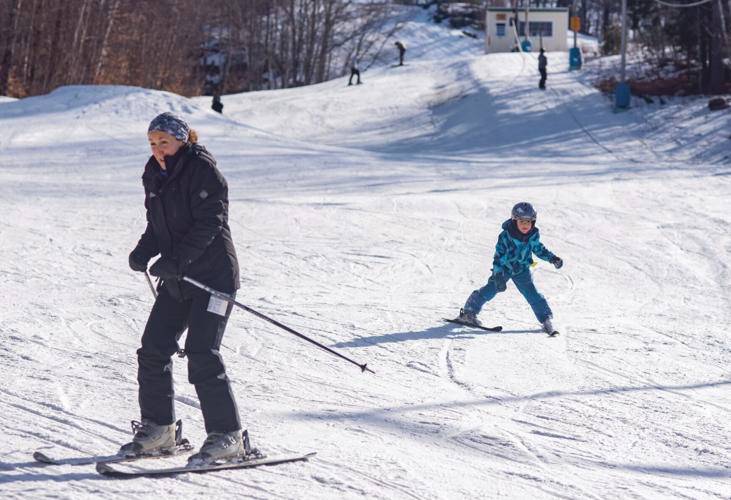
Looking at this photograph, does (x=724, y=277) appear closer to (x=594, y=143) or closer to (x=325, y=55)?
(x=594, y=143)

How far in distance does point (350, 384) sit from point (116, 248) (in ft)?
19.8

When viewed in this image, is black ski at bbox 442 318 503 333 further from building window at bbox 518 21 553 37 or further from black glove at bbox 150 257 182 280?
building window at bbox 518 21 553 37

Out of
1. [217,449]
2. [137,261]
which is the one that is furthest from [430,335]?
[137,261]

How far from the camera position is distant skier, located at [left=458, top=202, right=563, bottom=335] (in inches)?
333

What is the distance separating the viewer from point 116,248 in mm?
11984

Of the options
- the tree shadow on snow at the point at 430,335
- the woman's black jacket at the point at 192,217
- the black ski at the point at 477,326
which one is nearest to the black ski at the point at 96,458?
the woman's black jacket at the point at 192,217

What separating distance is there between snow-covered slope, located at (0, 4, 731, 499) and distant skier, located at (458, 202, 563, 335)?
362 mm

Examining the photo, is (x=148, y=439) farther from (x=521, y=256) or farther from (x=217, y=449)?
(x=521, y=256)

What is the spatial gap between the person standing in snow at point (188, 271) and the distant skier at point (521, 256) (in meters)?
4.23

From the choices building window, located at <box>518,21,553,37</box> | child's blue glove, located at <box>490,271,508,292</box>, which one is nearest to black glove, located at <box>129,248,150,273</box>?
child's blue glove, located at <box>490,271,508,292</box>

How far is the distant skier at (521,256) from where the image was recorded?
8.47 metres

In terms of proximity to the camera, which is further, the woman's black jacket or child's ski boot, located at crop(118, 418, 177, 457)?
child's ski boot, located at crop(118, 418, 177, 457)

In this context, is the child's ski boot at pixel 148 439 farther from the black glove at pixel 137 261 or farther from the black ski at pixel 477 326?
the black ski at pixel 477 326

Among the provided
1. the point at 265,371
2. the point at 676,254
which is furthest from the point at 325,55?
the point at 265,371
